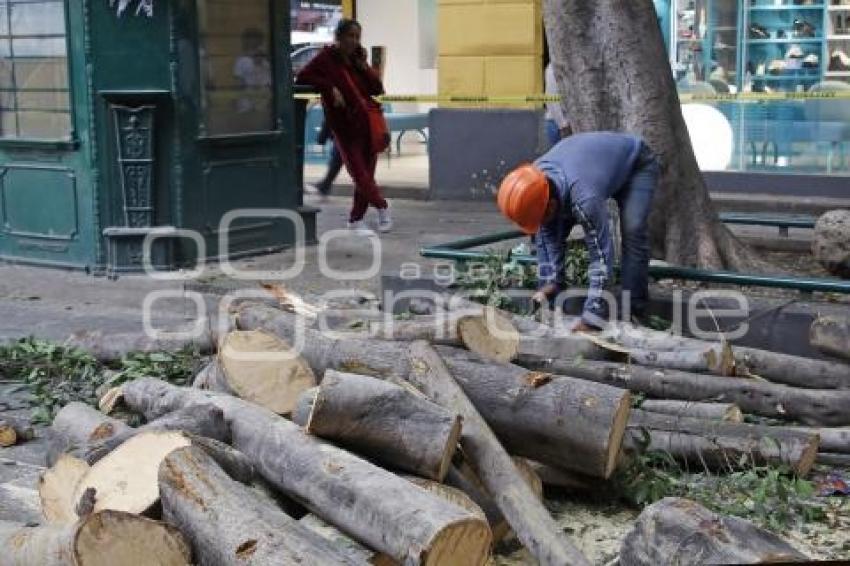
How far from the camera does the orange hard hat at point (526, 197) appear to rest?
637 centimetres

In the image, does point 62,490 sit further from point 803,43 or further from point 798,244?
point 803,43

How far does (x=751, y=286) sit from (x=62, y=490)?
3882 mm

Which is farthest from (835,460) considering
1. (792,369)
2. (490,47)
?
(490,47)

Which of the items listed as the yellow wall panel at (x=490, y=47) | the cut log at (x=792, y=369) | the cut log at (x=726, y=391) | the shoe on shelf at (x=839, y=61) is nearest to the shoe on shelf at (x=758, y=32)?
the shoe on shelf at (x=839, y=61)

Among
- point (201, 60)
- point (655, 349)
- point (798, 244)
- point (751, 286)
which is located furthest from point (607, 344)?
point (201, 60)

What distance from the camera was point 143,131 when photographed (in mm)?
9664

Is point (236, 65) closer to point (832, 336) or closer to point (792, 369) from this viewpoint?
point (792, 369)

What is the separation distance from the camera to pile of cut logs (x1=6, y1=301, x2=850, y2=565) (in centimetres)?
393

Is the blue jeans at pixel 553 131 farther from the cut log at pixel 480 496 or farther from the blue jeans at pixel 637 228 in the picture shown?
the cut log at pixel 480 496

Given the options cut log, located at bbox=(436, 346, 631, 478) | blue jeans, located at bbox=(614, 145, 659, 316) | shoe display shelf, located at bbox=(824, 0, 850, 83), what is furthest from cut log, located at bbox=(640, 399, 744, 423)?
shoe display shelf, located at bbox=(824, 0, 850, 83)

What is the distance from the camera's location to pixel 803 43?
1291 cm

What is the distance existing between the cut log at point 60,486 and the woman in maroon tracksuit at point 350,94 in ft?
21.1

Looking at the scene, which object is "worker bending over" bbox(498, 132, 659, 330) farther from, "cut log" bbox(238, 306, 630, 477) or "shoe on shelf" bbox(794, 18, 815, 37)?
"shoe on shelf" bbox(794, 18, 815, 37)

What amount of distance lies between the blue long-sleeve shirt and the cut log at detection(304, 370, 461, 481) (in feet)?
6.56
